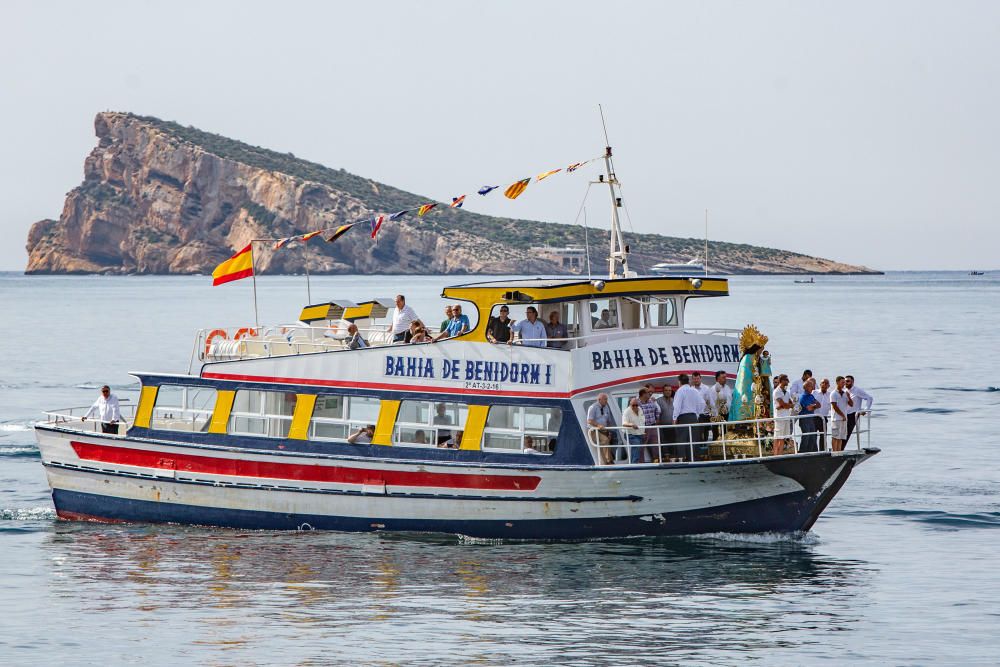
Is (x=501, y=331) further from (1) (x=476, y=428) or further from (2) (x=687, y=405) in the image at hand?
(2) (x=687, y=405)

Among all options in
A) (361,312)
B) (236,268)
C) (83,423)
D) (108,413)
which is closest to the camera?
(108,413)

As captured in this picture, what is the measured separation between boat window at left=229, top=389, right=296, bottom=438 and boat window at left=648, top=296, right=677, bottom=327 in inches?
280

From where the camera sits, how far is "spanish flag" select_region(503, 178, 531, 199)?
1094 inches

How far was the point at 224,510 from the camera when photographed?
26188mm

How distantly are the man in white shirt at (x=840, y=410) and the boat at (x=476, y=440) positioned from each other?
2.28 ft

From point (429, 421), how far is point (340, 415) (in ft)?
6.06

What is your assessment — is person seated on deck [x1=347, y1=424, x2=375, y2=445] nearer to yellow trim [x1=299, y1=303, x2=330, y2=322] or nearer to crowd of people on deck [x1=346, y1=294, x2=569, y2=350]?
crowd of people on deck [x1=346, y1=294, x2=569, y2=350]

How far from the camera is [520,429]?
24.4 metres

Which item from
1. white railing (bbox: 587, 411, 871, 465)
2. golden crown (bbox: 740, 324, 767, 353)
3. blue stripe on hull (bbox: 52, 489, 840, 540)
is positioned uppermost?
golden crown (bbox: 740, 324, 767, 353)

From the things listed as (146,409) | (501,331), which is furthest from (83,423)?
(501,331)

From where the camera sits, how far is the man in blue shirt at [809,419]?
23.7 meters

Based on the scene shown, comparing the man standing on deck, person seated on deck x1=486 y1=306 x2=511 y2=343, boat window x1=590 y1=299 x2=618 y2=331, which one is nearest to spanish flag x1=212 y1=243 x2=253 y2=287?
person seated on deck x1=486 y1=306 x2=511 y2=343

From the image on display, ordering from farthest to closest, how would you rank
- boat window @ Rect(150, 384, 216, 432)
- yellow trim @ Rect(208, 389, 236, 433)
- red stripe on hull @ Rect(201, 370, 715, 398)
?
boat window @ Rect(150, 384, 216, 432)
yellow trim @ Rect(208, 389, 236, 433)
red stripe on hull @ Rect(201, 370, 715, 398)

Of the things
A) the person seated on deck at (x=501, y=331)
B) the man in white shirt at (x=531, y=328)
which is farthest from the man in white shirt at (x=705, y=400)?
the person seated on deck at (x=501, y=331)
